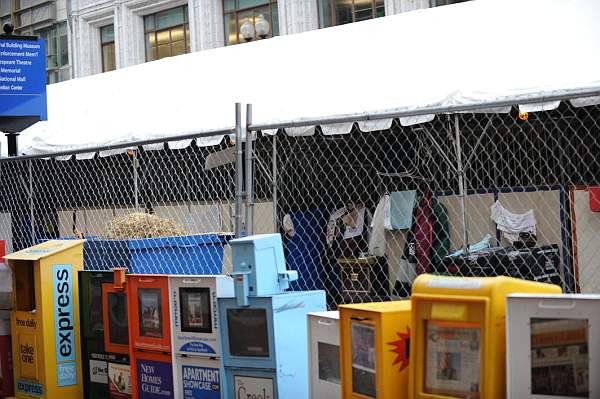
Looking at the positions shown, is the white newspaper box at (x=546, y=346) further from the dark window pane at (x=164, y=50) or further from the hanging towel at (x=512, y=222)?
the dark window pane at (x=164, y=50)

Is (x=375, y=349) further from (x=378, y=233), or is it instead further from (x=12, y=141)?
(x=378, y=233)

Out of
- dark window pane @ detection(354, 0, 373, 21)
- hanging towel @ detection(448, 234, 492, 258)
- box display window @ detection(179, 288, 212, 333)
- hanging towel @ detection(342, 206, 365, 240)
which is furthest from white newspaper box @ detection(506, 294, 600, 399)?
dark window pane @ detection(354, 0, 373, 21)

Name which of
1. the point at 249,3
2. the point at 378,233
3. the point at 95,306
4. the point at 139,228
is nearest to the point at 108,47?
the point at 249,3

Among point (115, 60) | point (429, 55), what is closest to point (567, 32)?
point (429, 55)

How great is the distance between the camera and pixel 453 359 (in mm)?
4645

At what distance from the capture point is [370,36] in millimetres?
12922

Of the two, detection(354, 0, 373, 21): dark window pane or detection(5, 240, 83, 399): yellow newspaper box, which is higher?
detection(354, 0, 373, 21): dark window pane

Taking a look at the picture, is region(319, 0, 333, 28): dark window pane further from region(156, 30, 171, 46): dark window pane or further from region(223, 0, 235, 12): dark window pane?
region(156, 30, 171, 46): dark window pane

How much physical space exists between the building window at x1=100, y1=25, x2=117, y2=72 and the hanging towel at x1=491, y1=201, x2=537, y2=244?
20.8 m

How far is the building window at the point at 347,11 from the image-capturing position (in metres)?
22.5

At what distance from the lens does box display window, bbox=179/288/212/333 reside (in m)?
6.59

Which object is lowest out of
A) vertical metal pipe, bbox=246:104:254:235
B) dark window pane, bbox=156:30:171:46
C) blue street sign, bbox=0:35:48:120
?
vertical metal pipe, bbox=246:104:254:235

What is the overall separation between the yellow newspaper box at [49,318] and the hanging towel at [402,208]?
16.3 ft

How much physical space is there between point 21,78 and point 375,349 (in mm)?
6903
